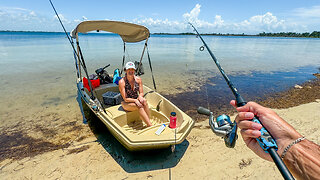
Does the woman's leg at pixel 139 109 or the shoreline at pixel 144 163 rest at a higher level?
the woman's leg at pixel 139 109

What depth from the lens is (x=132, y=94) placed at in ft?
15.3

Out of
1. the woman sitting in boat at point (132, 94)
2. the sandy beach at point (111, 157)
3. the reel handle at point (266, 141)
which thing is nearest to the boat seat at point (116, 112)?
the woman sitting in boat at point (132, 94)

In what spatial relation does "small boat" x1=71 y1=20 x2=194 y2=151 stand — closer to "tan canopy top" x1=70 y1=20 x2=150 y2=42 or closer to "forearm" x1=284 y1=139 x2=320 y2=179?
"tan canopy top" x1=70 y1=20 x2=150 y2=42

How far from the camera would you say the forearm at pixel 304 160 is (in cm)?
103

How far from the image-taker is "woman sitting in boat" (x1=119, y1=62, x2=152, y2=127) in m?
4.36

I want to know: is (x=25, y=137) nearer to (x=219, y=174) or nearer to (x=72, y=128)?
(x=72, y=128)

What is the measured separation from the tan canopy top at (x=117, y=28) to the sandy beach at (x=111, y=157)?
10.5 feet

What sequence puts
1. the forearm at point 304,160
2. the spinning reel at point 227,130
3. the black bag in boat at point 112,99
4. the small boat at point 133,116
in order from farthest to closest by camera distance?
1. the black bag in boat at point 112,99
2. the small boat at point 133,116
3. the spinning reel at point 227,130
4. the forearm at point 304,160

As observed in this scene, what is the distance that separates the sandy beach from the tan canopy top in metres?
3.21

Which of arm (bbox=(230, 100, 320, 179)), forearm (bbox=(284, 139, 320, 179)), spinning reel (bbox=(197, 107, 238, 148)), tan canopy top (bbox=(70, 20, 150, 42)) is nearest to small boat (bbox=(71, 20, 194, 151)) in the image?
tan canopy top (bbox=(70, 20, 150, 42))

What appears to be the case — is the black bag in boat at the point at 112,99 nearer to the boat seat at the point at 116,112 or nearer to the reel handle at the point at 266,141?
the boat seat at the point at 116,112

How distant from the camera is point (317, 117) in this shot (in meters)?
5.41

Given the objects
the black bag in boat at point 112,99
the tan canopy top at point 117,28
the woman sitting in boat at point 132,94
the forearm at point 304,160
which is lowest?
the black bag in boat at point 112,99

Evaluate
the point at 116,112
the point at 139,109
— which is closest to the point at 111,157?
the point at 116,112
